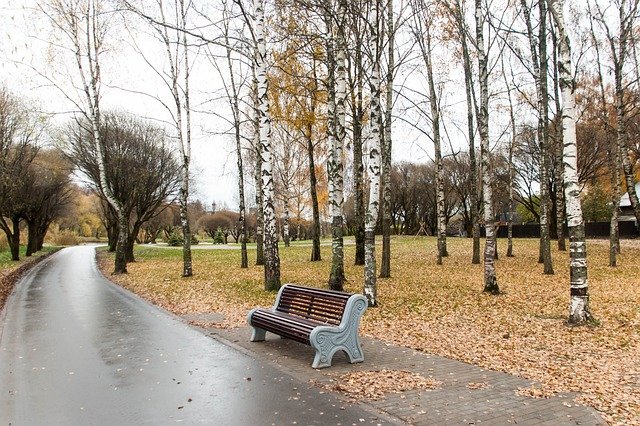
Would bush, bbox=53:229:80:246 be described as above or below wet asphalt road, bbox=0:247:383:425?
above

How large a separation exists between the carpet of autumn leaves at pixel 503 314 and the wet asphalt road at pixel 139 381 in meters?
1.90

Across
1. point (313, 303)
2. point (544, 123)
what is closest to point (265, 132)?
point (313, 303)

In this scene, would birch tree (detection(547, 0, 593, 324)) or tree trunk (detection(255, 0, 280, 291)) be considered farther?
tree trunk (detection(255, 0, 280, 291))

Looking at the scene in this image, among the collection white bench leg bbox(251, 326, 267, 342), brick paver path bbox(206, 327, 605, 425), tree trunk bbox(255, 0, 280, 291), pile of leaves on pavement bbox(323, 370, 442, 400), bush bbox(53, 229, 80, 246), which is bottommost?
brick paver path bbox(206, 327, 605, 425)

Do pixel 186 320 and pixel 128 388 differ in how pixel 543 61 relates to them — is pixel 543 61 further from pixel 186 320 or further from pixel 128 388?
pixel 128 388

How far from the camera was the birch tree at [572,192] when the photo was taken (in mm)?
8094

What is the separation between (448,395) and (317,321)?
96.9 inches

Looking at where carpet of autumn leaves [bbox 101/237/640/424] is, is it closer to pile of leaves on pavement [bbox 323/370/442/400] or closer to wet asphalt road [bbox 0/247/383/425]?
pile of leaves on pavement [bbox 323/370/442/400]

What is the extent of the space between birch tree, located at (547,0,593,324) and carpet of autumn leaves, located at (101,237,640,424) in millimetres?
444

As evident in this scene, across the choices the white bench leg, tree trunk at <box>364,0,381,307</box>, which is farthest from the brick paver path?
tree trunk at <box>364,0,381,307</box>

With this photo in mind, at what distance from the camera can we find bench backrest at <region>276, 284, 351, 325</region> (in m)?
6.66

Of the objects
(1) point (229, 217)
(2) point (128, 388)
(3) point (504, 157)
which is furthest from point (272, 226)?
(1) point (229, 217)

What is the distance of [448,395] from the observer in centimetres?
505

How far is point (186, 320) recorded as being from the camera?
9719 mm
